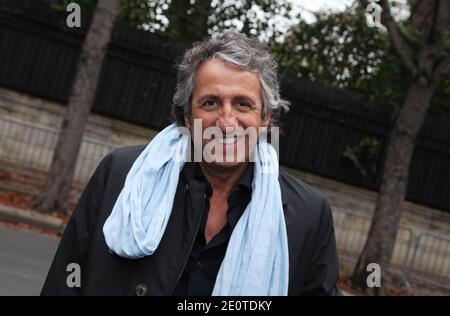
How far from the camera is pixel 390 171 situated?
40.8 feet

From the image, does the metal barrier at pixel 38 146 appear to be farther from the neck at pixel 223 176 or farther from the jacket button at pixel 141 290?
the jacket button at pixel 141 290

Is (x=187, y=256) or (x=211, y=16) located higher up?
(x=211, y=16)

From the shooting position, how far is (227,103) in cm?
286

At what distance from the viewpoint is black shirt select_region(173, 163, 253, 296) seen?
2.79 meters

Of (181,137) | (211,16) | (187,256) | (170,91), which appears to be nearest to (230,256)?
(187,256)

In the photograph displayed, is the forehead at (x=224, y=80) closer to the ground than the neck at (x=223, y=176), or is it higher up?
higher up

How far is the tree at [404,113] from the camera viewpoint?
12.0m

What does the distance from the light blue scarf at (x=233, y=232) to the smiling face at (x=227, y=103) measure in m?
0.15

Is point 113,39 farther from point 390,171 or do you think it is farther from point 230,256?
point 230,256

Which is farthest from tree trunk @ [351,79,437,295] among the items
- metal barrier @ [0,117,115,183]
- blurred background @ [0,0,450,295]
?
metal barrier @ [0,117,115,183]

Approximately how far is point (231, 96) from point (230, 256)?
0.54m

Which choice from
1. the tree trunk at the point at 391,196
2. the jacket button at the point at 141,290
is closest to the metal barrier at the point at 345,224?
the tree trunk at the point at 391,196

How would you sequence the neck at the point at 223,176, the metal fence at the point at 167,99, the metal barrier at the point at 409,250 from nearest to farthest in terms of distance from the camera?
the neck at the point at 223,176
the metal barrier at the point at 409,250
the metal fence at the point at 167,99
